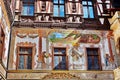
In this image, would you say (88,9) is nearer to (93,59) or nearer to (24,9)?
(93,59)

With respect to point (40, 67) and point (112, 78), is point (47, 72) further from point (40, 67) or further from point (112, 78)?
point (112, 78)

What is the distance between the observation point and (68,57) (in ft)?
45.2

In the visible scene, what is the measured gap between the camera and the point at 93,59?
551 inches

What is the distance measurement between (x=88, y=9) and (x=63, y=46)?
3.40 meters

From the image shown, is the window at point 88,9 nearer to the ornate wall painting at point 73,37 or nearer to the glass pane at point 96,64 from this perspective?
the ornate wall painting at point 73,37

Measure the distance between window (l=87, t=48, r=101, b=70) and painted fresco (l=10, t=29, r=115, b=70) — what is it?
192 millimetres

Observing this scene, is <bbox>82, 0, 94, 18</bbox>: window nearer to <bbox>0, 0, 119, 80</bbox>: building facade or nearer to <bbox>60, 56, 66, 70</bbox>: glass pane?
<bbox>0, 0, 119, 80</bbox>: building facade

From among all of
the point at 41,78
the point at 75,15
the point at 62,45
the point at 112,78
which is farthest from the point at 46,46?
the point at 112,78

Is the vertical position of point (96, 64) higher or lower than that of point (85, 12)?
lower

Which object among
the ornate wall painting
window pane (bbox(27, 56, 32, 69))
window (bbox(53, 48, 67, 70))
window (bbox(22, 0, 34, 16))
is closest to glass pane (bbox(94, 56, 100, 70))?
the ornate wall painting

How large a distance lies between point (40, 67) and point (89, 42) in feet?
11.0

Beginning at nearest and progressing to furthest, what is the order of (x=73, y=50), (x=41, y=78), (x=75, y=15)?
1. (x=41, y=78)
2. (x=73, y=50)
3. (x=75, y=15)

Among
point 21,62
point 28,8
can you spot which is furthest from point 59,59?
point 28,8

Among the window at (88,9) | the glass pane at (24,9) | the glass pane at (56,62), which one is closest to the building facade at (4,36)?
the glass pane at (24,9)
